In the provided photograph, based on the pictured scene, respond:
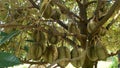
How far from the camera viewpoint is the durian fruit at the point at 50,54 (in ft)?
4.08

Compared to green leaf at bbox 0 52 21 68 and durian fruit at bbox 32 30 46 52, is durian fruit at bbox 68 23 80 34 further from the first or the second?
green leaf at bbox 0 52 21 68

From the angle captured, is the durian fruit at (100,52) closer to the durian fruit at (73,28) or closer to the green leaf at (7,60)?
the durian fruit at (73,28)

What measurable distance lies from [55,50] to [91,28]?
20cm

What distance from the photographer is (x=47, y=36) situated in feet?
4.43

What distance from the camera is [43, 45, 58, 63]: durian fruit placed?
1242 millimetres

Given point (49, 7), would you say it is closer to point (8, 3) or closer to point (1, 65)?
point (8, 3)

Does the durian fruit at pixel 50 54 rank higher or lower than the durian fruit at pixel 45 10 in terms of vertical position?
lower

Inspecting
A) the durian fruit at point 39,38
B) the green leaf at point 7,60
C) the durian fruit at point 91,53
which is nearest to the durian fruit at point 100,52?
the durian fruit at point 91,53

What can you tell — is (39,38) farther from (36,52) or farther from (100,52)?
(100,52)

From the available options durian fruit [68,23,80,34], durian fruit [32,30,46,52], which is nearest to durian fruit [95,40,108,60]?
durian fruit [68,23,80,34]

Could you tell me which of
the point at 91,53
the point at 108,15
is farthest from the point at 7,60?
the point at 91,53

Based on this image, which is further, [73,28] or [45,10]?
[73,28]

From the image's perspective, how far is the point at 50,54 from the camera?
1249mm

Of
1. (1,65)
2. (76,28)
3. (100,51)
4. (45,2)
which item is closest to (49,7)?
(45,2)
